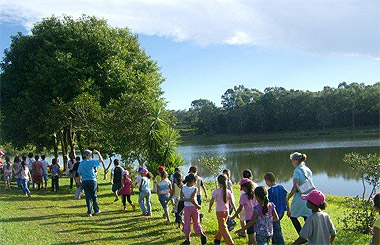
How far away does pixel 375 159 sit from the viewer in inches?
403

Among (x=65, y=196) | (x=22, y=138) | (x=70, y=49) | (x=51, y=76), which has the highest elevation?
(x=70, y=49)

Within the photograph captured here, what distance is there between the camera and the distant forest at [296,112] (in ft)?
257

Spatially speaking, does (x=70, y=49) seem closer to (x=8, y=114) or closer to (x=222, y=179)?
(x=8, y=114)

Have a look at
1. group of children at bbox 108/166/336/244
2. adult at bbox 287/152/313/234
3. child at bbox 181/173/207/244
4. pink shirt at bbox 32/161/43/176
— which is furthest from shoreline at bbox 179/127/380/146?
child at bbox 181/173/207/244

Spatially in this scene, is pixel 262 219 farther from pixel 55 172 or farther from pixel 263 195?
pixel 55 172

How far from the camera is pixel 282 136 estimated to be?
8431 cm

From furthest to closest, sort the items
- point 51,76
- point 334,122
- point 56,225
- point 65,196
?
point 334,122 → point 51,76 → point 65,196 → point 56,225

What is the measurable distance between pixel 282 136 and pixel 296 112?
7094mm

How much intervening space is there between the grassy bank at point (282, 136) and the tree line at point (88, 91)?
55.6 metres

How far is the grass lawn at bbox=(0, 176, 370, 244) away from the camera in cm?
866

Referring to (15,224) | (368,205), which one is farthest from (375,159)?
(15,224)

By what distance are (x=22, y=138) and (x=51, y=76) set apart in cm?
544

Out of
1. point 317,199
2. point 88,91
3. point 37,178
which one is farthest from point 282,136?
point 317,199

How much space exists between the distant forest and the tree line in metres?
A: 55.7
